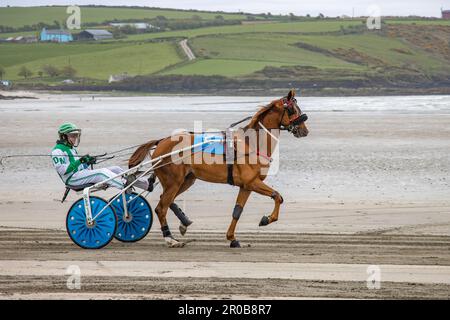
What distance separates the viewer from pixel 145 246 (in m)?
14.2

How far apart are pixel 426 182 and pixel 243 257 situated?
1108 centimetres

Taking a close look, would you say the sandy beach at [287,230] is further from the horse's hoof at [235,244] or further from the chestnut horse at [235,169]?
the chestnut horse at [235,169]

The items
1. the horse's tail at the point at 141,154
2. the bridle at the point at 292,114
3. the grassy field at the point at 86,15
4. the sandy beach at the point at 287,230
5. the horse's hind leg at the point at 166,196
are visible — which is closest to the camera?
the sandy beach at the point at 287,230

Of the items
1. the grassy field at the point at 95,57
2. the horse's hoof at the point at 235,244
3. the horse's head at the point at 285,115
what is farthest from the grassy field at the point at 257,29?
the horse's hoof at the point at 235,244

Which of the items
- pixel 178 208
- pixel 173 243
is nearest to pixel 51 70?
pixel 178 208

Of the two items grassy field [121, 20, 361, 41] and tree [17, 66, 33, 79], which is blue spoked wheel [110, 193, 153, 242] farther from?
grassy field [121, 20, 361, 41]

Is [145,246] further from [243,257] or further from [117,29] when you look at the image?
[117,29]

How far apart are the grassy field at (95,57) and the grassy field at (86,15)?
75.0 feet

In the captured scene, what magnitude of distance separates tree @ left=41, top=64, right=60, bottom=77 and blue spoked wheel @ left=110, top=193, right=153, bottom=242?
79.0 metres

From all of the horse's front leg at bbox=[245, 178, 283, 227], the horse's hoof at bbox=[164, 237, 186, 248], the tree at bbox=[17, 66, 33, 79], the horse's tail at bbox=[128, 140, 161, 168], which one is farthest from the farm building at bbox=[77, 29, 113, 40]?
the horse's front leg at bbox=[245, 178, 283, 227]

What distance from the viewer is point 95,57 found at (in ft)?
334

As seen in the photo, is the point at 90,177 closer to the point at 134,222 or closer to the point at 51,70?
the point at 134,222

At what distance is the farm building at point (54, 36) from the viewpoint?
119 metres

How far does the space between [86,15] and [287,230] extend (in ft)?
406
